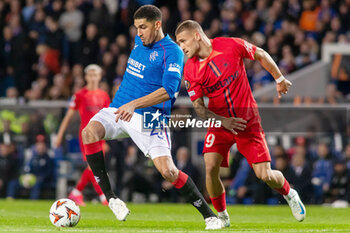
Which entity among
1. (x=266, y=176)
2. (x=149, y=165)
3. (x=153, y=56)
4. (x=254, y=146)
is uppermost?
(x=153, y=56)

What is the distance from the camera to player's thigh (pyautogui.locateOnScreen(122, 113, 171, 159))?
25.7 ft

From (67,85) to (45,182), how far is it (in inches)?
132

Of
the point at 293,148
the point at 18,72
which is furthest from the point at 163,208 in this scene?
the point at 18,72

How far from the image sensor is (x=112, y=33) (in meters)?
18.0

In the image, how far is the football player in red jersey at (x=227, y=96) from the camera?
8031 mm

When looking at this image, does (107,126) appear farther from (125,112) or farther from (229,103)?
(229,103)

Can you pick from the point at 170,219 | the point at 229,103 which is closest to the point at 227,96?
the point at 229,103

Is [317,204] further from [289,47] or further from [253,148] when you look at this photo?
[253,148]

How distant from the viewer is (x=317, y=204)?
13742 mm

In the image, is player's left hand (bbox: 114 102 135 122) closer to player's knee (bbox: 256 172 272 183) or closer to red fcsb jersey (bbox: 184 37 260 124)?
red fcsb jersey (bbox: 184 37 260 124)

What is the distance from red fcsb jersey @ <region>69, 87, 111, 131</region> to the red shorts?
427 centimetres

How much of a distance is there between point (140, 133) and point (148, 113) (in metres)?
0.24

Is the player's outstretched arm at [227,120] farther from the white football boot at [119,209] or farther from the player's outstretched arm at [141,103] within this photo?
the white football boot at [119,209]

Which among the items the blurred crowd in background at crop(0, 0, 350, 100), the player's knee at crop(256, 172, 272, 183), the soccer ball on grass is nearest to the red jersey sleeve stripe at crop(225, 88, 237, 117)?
the player's knee at crop(256, 172, 272, 183)
